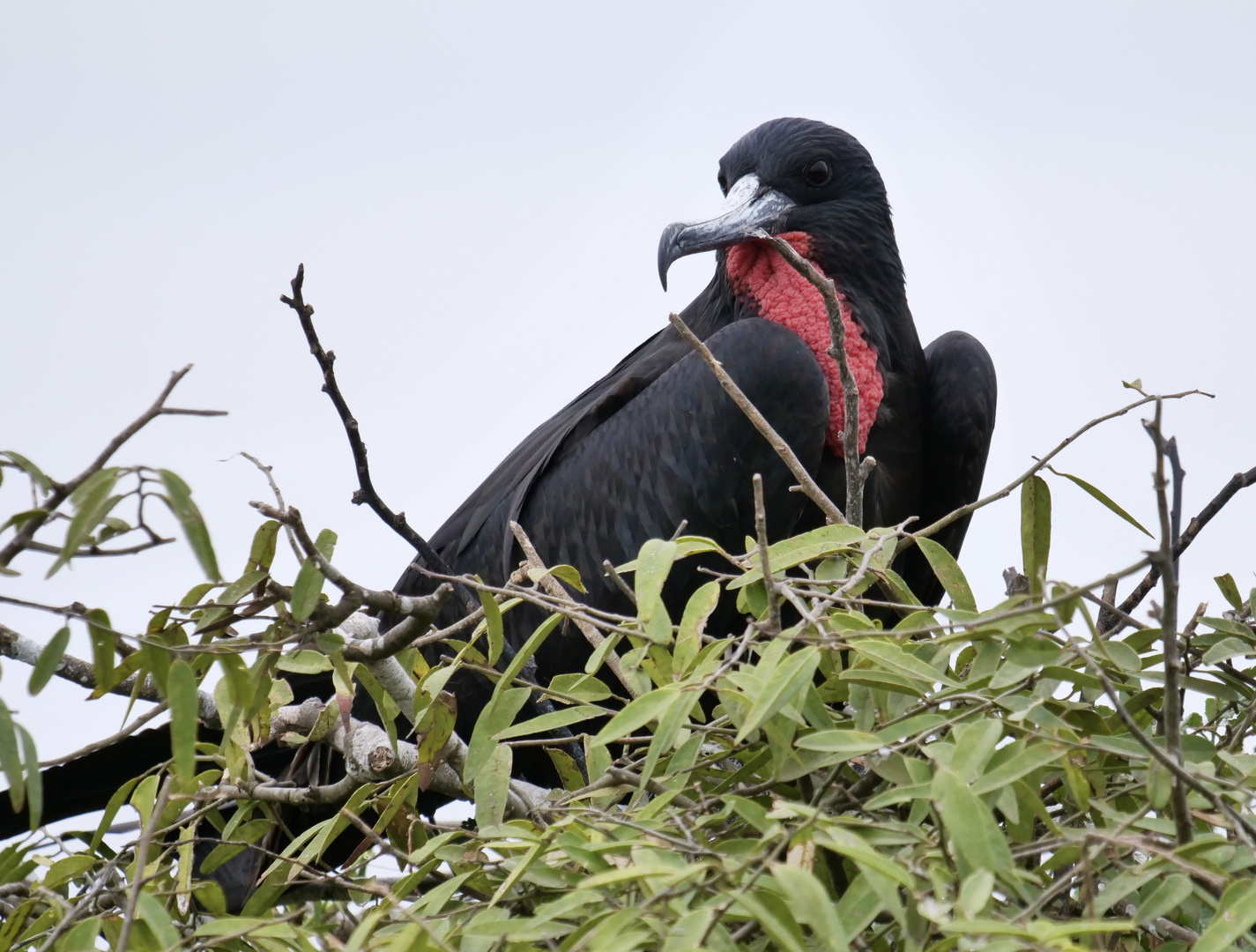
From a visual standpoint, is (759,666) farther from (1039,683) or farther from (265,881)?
(265,881)

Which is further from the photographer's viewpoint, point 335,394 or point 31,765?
point 335,394

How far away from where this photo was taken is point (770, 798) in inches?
48.7

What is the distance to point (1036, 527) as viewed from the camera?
1.33 m

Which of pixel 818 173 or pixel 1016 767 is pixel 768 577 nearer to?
pixel 1016 767

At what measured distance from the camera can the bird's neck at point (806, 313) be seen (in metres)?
2.78

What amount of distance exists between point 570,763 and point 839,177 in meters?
1.85

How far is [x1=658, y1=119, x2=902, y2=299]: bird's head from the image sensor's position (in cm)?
303

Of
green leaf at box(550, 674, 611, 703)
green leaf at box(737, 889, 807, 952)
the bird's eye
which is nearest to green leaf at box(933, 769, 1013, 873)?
green leaf at box(737, 889, 807, 952)

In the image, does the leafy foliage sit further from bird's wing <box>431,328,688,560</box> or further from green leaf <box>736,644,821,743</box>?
bird's wing <box>431,328,688,560</box>

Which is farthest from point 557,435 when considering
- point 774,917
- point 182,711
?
point 774,917

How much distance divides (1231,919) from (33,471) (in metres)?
0.93

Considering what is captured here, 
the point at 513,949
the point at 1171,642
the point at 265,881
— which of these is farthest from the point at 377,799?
the point at 1171,642

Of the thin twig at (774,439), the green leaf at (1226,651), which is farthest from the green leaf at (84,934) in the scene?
the green leaf at (1226,651)

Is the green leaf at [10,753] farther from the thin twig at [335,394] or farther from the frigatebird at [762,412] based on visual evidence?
the frigatebird at [762,412]
